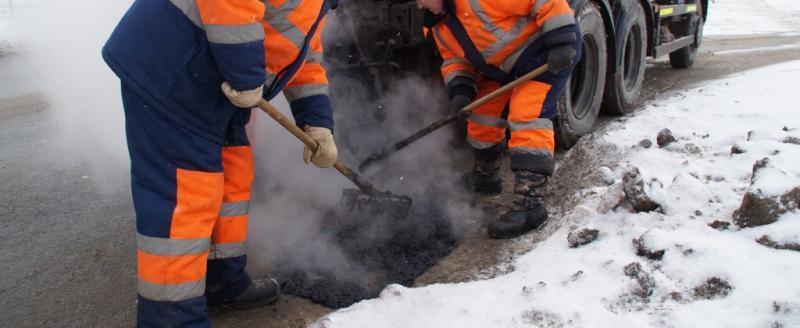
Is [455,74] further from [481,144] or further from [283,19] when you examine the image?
[283,19]

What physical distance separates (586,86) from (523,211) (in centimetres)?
171

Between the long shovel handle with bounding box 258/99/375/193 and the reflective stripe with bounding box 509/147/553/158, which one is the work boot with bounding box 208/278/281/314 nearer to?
the long shovel handle with bounding box 258/99/375/193

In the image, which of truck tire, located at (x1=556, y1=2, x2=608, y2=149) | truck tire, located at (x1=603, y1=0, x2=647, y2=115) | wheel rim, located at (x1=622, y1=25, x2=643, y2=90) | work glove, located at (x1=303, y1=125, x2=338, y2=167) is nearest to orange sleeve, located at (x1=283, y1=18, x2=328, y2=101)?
work glove, located at (x1=303, y1=125, x2=338, y2=167)

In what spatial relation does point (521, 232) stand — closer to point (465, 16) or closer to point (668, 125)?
point (465, 16)

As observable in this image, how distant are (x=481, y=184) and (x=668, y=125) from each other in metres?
1.43

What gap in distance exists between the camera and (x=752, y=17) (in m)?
17.2

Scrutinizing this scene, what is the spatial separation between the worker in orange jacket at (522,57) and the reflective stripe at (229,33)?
4.81ft

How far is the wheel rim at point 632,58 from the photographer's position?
5086 millimetres

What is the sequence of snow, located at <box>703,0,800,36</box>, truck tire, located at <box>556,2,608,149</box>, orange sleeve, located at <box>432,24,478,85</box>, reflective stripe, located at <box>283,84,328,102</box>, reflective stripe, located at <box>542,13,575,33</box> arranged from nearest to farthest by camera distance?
reflective stripe, located at <box>283,84,328,102</box> < reflective stripe, located at <box>542,13,575,33</box> < orange sleeve, located at <box>432,24,478,85</box> < truck tire, located at <box>556,2,608,149</box> < snow, located at <box>703,0,800,36</box>

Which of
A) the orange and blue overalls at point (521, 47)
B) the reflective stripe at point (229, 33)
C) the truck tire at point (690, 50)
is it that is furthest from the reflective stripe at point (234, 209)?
the truck tire at point (690, 50)

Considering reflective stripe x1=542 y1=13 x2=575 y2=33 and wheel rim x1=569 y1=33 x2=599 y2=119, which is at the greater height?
reflective stripe x1=542 y1=13 x2=575 y2=33

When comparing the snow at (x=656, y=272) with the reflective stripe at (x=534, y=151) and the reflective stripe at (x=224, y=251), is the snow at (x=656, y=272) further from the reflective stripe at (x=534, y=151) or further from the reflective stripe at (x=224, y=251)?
the reflective stripe at (x=224, y=251)

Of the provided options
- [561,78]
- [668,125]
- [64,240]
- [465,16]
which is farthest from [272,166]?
[668,125]

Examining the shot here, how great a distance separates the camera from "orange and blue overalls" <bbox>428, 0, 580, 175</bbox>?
2893 millimetres
